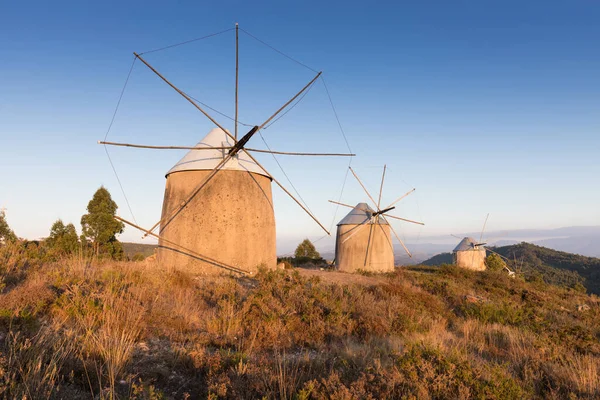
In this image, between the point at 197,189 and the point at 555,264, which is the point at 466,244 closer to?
the point at 197,189

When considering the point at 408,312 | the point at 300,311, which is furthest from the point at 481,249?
the point at 300,311

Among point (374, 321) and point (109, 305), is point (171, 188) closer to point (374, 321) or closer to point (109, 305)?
point (109, 305)

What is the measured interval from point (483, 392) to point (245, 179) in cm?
876

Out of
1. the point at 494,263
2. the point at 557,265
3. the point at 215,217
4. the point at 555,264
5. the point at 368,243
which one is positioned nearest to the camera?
the point at 215,217

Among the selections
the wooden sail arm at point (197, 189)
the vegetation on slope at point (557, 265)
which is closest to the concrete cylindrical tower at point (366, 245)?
the wooden sail arm at point (197, 189)

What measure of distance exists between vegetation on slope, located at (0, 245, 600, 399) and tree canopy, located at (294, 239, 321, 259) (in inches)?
1039

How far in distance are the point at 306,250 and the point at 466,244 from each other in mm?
20006

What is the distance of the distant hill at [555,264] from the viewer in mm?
57447

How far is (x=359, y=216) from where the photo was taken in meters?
25.8

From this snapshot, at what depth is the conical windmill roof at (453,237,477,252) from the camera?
41638 millimetres

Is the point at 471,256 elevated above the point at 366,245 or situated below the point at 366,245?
below

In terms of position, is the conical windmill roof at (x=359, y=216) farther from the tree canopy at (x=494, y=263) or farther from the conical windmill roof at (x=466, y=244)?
the tree canopy at (x=494, y=263)

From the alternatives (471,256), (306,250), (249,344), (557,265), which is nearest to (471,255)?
(471,256)

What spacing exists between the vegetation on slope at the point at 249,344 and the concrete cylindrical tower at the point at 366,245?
14.7 m
